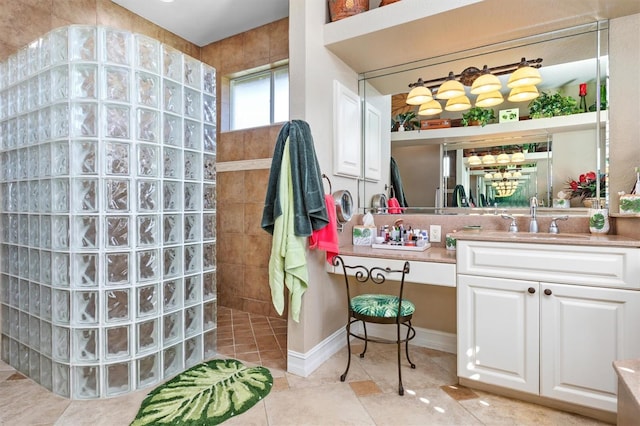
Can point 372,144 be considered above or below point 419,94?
below

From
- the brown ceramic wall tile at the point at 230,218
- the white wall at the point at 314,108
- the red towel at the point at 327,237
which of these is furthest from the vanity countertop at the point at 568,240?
the brown ceramic wall tile at the point at 230,218

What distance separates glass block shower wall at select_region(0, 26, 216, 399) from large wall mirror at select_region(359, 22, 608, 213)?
1.51 metres

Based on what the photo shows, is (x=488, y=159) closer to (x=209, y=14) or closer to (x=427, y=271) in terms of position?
(x=427, y=271)

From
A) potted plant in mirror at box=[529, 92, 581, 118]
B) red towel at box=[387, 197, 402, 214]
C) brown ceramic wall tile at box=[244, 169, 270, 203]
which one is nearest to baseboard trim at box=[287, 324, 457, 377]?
red towel at box=[387, 197, 402, 214]

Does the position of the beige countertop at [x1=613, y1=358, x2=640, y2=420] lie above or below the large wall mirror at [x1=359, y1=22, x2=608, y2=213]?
below

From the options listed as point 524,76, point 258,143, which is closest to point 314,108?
point 258,143

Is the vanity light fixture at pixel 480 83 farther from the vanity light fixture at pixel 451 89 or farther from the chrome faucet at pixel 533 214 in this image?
the chrome faucet at pixel 533 214

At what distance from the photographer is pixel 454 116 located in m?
2.53

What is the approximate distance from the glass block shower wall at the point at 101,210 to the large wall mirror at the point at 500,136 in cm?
151

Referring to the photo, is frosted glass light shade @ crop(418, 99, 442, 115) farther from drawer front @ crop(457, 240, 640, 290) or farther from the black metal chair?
the black metal chair

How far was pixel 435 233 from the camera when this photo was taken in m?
2.50

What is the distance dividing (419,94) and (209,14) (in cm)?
212

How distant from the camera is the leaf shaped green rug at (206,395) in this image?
1.69 meters

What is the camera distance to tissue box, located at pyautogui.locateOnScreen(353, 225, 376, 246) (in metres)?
2.54
